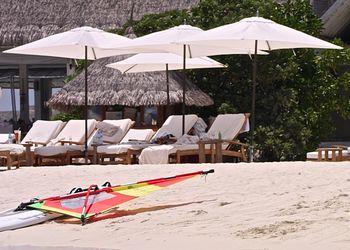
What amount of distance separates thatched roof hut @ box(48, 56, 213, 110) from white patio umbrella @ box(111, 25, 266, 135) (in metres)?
1.82

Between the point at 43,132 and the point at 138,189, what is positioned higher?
the point at 43,132

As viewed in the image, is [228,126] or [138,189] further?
[228,126]

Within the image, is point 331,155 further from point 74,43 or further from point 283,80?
point 283,80

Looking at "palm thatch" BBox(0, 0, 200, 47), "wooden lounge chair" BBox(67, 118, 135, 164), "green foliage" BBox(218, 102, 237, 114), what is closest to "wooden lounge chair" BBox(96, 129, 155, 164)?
"wooden lounge chair" BBox(67, 118, 135, 164)

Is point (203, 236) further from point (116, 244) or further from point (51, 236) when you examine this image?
point (51, 236)

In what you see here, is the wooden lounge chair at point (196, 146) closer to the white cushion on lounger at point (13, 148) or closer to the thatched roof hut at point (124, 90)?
the white cushion on lounger at point (13, 148)

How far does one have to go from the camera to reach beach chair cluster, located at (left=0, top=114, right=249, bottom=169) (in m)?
11.5

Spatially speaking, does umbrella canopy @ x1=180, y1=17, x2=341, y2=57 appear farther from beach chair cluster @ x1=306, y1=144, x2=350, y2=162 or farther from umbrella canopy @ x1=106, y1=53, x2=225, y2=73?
umbrella canopy @ x1=106, y1=53, x2=225, y2=73

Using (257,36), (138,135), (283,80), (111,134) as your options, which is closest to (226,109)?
(283,80)

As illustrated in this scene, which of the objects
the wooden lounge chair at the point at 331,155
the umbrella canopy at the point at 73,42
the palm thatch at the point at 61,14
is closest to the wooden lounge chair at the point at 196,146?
the wooden lounge chair at the point at 331,155

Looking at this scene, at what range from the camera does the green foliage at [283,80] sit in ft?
49.7

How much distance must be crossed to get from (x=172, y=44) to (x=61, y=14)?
33.8 ft

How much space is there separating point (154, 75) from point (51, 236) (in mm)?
9329

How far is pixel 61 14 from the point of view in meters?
22.3
